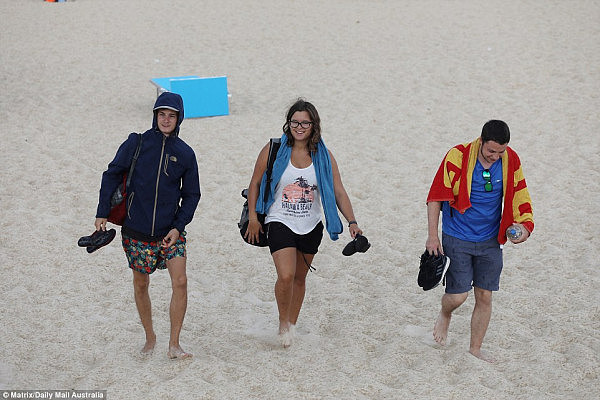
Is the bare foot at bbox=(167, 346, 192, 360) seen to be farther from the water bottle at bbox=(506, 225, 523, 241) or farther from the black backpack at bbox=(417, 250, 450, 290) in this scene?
the water bottle at bbox=(506, 225, 523, 241)

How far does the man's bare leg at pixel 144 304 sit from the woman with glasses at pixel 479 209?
1.73m

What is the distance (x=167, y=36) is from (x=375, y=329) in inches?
447

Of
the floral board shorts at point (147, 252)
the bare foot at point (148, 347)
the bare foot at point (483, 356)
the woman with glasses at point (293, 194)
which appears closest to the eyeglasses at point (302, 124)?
the woman with glasses at point (293, 194)

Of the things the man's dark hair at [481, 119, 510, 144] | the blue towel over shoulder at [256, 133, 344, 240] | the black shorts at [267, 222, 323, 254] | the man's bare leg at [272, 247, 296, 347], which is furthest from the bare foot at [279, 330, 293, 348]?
the man's dark hair at [481, 119, 510, 144]

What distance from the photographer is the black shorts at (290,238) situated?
4.61 m

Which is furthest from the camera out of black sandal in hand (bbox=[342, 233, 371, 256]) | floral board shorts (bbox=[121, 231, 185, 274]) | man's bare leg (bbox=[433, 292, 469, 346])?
man's bare leg (bbox=[433, 292, 469, 346])

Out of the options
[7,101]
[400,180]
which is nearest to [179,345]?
[400,180]

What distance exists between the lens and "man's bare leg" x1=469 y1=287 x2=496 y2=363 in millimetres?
4719

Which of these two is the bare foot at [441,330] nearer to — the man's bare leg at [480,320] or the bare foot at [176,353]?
the man's bare leg at [480,320]

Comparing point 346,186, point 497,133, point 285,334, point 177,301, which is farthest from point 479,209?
point 346,186

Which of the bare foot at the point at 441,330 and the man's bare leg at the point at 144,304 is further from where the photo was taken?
the bare foot at the point at 441,330

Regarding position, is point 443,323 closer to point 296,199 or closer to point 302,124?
point 296,199

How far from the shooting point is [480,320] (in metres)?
4.76

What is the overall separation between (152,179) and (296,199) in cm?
88
